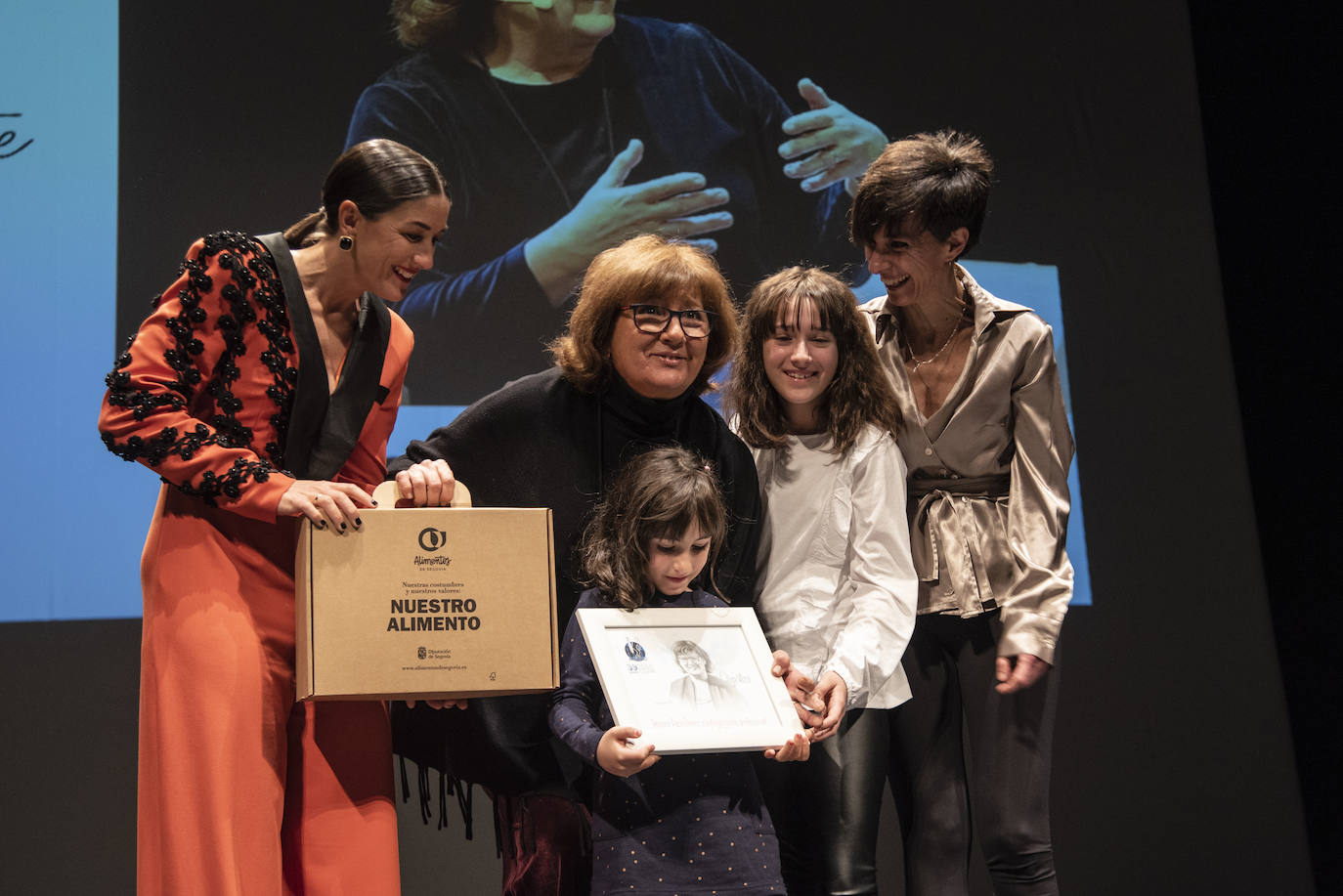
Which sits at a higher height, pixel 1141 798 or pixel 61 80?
pixel 61 80

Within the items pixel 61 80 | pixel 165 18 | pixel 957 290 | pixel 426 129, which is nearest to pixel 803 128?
pixel 426 129

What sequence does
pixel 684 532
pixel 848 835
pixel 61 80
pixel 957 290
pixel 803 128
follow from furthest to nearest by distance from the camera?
1. pixel 803 128
2. pixel 61 80
3. pixel 957 290
4. pixel 848 835
5. pixel 684 532

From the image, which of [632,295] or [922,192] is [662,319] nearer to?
[632,295]

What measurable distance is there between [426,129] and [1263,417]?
319cm


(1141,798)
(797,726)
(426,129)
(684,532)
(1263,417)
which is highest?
(426,129)

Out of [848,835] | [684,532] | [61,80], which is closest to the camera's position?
[684,532]

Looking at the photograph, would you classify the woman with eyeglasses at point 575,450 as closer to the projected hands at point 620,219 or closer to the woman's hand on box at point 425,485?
the woman's hand on box at point 425,485

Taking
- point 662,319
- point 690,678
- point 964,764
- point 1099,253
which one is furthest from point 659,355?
point 1099,253

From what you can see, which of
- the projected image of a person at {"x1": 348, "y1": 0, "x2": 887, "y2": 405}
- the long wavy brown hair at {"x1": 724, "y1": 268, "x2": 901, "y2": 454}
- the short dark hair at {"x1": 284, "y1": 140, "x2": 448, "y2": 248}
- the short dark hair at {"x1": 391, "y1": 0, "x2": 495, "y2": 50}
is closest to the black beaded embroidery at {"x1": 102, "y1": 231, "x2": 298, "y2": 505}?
the short dark hair at {"x1": 284, "y1": 140, "x2": 448, "y2": 248}

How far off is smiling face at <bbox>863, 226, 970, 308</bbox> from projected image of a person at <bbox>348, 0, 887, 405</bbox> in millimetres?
1383

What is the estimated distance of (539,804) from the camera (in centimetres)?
196

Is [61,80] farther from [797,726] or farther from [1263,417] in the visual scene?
[1263,417]

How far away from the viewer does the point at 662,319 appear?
2045 millimetres

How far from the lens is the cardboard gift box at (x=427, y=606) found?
5.38 feet
